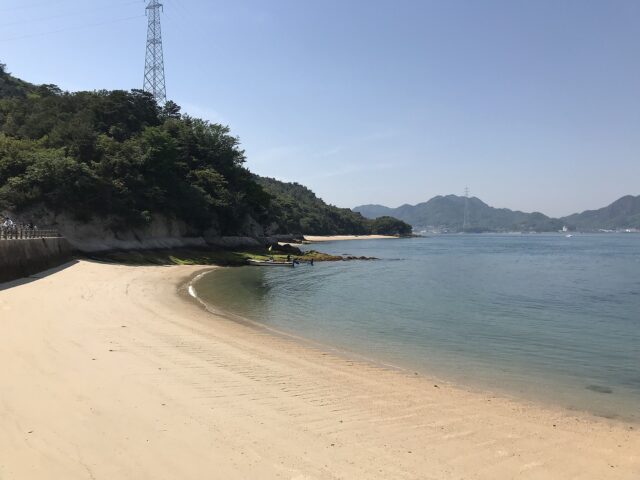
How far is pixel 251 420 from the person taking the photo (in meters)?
7.51

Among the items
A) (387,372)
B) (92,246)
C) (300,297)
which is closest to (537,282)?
(300,297)

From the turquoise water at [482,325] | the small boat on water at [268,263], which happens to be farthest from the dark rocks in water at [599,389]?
the small boat on water at [268,263]

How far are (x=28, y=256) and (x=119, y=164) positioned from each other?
29727 millimetres

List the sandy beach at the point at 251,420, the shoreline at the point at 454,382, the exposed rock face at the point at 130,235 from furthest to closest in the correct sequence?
the exposed rock face at the point at 130,235
the shoreline at the point at 454,382
the sandy beach at the point at 251,420

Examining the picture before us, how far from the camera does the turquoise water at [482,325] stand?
12109 millimetres

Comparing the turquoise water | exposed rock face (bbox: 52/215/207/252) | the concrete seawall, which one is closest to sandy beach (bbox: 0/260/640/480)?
the turquoise water

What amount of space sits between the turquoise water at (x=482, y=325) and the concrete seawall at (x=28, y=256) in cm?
1009

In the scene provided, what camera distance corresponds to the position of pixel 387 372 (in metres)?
12.1

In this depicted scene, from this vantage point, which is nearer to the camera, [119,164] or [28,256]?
[28,256]

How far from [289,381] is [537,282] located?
3675 cm

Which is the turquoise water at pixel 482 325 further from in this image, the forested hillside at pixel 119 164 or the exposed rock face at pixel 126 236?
the forested hillside at pixel 119 164

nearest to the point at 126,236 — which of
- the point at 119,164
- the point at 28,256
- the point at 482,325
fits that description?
the point at 119,164

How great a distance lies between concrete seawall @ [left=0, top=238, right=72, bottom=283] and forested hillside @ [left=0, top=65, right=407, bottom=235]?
41.7 feet

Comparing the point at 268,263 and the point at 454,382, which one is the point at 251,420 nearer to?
the point at 454,382
